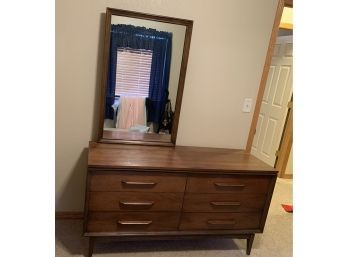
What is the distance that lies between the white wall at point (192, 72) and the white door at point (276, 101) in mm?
1564

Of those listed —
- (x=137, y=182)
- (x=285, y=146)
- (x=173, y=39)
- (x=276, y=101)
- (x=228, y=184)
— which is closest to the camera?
(x=137, y=182)

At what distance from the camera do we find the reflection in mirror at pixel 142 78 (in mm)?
1937

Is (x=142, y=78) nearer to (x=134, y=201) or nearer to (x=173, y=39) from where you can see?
(x=173, y=39)

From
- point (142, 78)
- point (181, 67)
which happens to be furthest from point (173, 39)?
point (142, 78)

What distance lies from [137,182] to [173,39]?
110cm

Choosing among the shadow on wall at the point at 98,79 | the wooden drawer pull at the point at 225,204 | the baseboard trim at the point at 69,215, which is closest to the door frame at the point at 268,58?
the wooden drawer pull at the point at 225,204

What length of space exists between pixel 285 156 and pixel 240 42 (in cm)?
217

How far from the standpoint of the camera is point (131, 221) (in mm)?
1782

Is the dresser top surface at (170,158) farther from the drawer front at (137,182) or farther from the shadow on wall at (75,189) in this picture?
the shadow on wall at (75,189)

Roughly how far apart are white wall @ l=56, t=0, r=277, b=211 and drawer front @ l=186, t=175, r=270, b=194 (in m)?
0.51

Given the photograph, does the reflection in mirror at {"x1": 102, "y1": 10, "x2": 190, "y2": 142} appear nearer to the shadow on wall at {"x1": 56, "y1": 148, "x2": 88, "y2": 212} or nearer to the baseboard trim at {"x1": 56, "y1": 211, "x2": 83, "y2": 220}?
the shadow on wall at {"x1": 56, "y1": 148, "x2": 88, "y2": 212}
